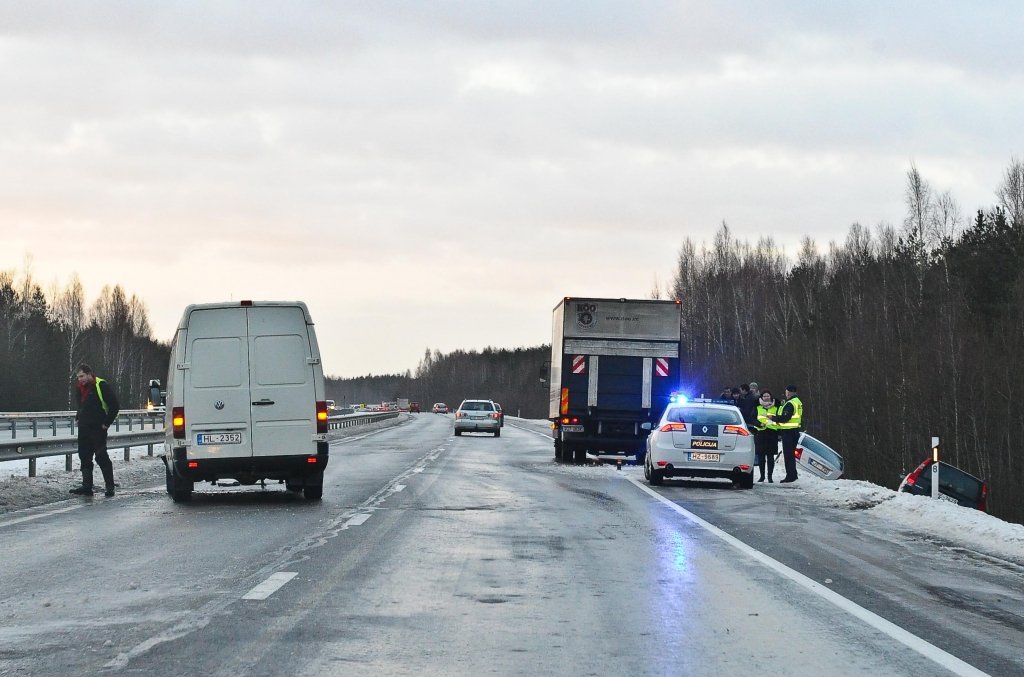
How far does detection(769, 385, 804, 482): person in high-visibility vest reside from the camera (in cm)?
2322

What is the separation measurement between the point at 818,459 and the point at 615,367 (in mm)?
6160

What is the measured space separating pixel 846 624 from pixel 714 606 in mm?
958

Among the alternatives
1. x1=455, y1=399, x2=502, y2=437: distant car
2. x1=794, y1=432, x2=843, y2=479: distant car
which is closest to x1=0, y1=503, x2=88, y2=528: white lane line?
x1=794, y1=432, x2=843, y2=479: distant car

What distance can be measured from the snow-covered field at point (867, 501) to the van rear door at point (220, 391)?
254 centimetres

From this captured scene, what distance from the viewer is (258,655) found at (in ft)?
21.4

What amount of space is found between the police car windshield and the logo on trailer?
687cm

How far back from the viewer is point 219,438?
16625 millimetres

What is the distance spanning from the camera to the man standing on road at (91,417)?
1808cm

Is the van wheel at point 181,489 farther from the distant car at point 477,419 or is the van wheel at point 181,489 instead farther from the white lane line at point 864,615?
the distant car at point 477,419

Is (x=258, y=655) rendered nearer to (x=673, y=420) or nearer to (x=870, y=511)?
(x=870, y=511)

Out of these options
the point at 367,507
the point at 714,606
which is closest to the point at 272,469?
the point at 367,507

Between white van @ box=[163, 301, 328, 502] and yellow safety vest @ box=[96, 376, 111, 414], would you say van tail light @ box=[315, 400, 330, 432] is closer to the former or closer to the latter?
white van @ box=[163, 301, 328, 502]

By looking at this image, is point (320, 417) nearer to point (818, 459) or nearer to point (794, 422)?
point (794, 422)

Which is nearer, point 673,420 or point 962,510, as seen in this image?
point 962,510
